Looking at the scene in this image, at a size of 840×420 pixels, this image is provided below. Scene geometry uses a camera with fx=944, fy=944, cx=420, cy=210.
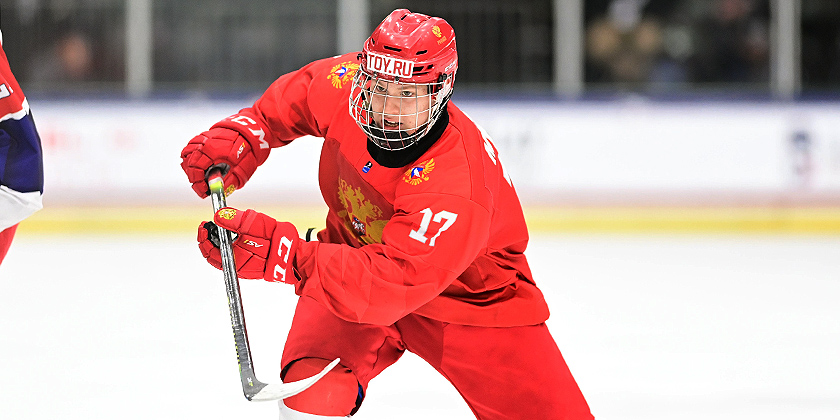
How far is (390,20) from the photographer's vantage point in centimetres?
194

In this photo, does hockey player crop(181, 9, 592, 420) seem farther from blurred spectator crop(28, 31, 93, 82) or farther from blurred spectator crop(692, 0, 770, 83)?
blurred spectator crop(692, 0, 770, 83)

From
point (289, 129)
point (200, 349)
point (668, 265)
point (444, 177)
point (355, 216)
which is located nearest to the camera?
point (444, 177)

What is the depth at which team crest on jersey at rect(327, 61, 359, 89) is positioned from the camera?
2.22 m

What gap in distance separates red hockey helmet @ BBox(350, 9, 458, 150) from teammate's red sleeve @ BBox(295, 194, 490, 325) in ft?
0.49

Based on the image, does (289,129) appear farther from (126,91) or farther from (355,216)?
(126,91)

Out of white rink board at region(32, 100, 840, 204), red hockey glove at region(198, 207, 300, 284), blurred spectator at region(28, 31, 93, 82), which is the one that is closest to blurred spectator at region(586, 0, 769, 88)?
white rink board at region(32, 100, 840, 204)

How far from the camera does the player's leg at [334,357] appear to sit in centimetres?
207

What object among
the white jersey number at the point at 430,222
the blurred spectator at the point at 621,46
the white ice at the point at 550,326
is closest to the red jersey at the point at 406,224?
the white jersey number at the point at 430,222

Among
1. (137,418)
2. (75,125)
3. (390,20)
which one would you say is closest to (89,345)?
(137,418)

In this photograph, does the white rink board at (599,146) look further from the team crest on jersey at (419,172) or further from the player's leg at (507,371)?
the team crest on jersey at (419,172)

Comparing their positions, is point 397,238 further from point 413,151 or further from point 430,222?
point 413,151

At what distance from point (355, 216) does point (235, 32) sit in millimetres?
4881

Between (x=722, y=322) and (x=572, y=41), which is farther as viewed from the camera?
(x=572, y=41)

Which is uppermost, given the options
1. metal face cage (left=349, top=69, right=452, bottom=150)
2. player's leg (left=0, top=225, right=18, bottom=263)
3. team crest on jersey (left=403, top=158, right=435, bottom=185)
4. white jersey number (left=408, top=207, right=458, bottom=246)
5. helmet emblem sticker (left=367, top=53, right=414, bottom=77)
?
helmet emblem sticker (left=367, top=53, right=414, bottom=77)
